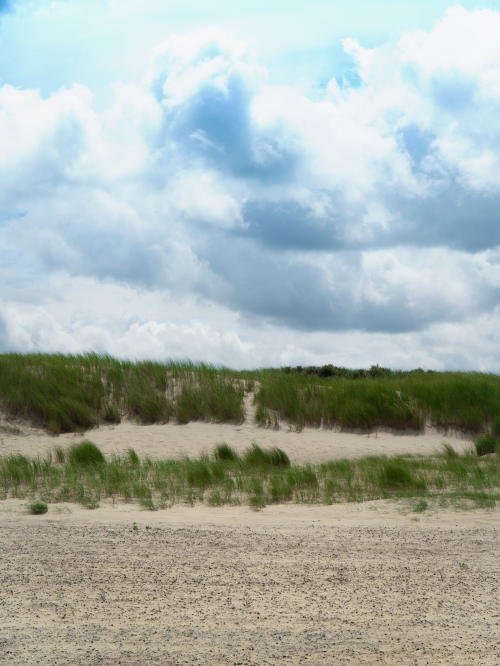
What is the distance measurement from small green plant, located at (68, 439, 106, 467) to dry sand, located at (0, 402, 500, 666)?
13.1 feet

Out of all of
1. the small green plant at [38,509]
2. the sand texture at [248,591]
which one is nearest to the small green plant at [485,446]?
the sand texture at [248,591]

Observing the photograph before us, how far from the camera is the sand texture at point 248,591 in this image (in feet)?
13.2

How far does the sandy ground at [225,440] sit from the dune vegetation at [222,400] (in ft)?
1.18

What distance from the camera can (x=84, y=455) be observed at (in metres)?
12.9

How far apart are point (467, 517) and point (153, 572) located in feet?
15.0

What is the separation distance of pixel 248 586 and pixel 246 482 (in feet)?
16.7

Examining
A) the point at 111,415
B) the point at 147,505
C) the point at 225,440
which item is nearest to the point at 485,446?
the point at 225,440

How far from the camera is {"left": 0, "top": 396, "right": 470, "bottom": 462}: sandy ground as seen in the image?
1490 cm

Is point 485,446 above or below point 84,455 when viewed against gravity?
below

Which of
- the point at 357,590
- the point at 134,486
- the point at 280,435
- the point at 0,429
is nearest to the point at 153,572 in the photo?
the point at 357,590

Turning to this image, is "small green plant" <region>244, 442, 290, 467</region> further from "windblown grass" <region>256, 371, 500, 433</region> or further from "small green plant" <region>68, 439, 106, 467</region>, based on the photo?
"windblown grass" <region>256, 371, 500, 433</region>

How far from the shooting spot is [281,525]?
24.3 ft

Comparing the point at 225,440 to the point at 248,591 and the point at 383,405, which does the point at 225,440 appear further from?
Answer: the point at 248,591

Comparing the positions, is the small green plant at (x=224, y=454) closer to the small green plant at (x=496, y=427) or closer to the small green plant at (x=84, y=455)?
the small green plant at (x=84, y=455)
